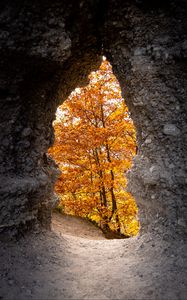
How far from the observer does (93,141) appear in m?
8.85

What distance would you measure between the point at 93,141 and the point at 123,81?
13.0 ft

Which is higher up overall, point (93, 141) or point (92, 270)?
point (93, 141)

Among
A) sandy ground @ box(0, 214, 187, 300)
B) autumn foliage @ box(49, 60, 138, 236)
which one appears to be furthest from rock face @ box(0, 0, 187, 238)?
autumn foliage @ box(49, 60, 138, 236)

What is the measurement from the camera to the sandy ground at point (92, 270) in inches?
148

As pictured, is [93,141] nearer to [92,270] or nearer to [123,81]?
[123,81]

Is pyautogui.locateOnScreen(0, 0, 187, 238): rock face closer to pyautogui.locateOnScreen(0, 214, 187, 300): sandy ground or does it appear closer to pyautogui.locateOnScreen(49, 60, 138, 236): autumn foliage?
pyautogui.locateOnScreen(0, 214, 187, 300): sandy ground

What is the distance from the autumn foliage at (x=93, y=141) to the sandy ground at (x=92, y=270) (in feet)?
13.5

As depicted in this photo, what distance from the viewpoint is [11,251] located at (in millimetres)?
4332

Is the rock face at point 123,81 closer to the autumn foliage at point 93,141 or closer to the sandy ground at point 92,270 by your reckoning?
the sandy ground at point 92,270

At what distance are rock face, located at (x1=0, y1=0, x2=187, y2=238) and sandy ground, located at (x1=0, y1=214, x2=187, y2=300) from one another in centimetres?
35

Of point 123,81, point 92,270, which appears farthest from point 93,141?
point 92,270

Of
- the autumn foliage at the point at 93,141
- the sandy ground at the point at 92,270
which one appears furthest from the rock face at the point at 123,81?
the autumn foliage at the point at 93,141

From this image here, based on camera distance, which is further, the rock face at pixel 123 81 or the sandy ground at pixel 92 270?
the rock face at pixel 123 81

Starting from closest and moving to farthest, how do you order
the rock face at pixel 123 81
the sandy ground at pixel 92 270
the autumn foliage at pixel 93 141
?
the sandy ground at pixel 92 270
the rock face at pixel 123 81
the autumn foliage at pixel 93 141
